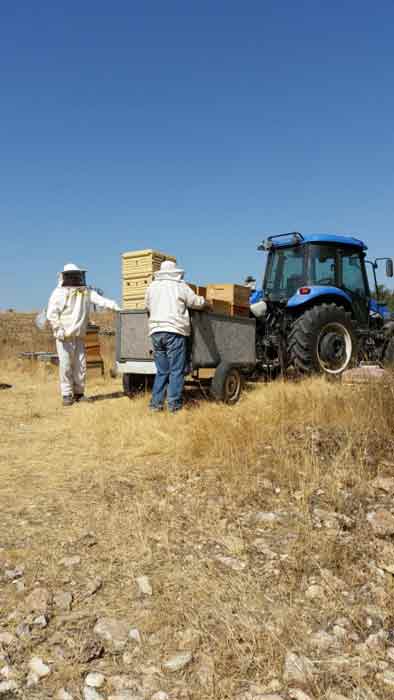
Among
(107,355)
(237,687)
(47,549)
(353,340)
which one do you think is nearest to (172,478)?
(47,549)

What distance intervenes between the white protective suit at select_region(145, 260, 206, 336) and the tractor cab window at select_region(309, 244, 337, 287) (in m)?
3.01

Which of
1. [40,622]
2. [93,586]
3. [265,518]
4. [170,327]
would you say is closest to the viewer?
[40,622]

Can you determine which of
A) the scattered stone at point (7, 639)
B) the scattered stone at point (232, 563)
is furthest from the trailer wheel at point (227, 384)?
the scattered stone at point (7, 639)

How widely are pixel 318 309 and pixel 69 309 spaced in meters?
3.64

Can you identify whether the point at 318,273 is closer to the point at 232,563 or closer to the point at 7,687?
the point at 232,563

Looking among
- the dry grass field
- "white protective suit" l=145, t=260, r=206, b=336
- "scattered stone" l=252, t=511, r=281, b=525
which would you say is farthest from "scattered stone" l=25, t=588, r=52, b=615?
"white protective suit" l=145, t=260, r=206, b=336

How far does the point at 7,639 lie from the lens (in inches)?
80.2

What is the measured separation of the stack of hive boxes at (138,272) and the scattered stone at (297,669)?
551 centimetres

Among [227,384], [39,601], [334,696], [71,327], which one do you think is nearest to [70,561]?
[39,601]

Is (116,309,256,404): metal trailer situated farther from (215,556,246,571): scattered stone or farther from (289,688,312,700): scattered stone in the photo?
(289,688,312,700): scattered stone

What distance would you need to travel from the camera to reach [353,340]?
8695 mm

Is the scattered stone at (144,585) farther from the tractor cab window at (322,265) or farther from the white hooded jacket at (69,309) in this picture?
the tractor cab window at (322,265)

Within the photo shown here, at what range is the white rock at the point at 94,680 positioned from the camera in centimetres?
181

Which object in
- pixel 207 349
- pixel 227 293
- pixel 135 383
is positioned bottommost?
pixel 135 383
